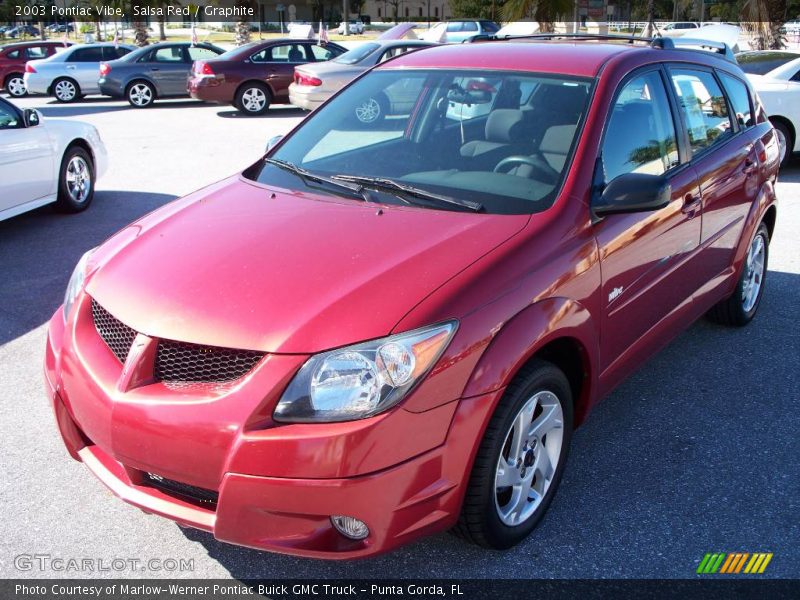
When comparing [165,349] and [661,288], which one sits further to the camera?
[661,288]

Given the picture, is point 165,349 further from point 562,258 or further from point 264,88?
point 264,88

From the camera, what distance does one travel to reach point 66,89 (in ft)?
66.4

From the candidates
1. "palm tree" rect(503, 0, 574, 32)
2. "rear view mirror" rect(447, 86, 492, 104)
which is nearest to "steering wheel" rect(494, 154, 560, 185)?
"rear view mirror" rect(447, 86, 492, 104)

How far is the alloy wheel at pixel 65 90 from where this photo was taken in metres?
20.2

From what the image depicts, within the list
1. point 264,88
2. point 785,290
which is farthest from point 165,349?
point 264,88

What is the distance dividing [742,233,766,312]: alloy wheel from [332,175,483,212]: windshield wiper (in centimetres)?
254

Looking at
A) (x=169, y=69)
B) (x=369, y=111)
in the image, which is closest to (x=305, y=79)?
(x=169, y=69)

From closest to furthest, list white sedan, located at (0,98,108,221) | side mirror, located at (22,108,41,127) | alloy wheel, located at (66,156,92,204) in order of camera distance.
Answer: white sedan, located at (0,98,108,221) → side mirror, located at (22,108,41,127) → alloy wheel, located at (66,156,92,204)

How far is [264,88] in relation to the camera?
17.2 metres

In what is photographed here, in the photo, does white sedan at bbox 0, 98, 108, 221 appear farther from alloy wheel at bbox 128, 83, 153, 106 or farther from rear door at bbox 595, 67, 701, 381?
alloy wheel at bbox 128, 83, 153, 106

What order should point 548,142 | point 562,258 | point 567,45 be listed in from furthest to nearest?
1. point 567,45
2. point 548,142
3. point 562,258

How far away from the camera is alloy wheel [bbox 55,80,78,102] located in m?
20.2

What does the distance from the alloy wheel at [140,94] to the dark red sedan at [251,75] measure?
2.16 meters

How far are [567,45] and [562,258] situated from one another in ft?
5.05
